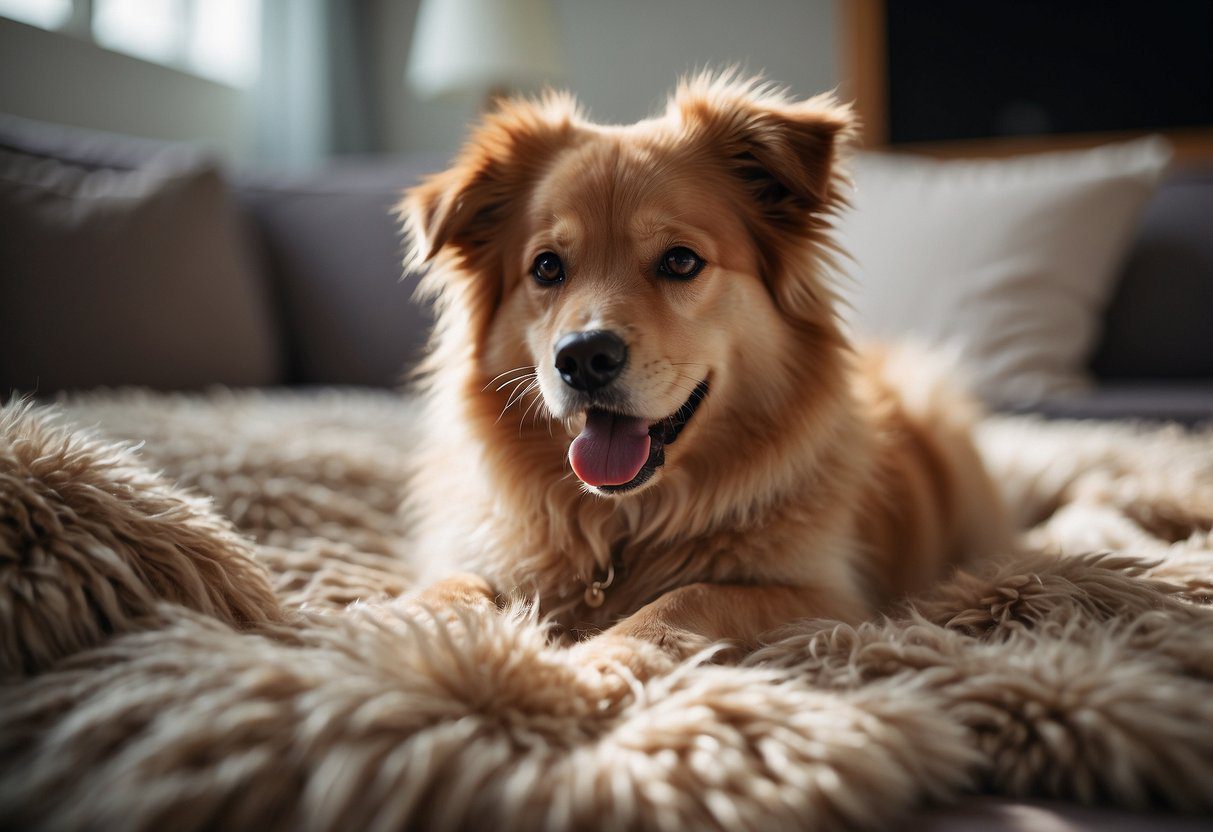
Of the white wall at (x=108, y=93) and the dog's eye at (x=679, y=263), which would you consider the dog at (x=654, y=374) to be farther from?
the white wall at (x=108, y=93)

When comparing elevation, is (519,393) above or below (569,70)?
below

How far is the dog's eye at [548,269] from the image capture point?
135 cm

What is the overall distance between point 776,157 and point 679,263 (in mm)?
222

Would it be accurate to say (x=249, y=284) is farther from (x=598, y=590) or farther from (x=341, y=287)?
(x=598, y=590)

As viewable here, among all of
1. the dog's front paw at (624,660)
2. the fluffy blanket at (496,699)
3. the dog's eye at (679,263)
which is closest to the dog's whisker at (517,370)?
the dog's eye at (679,263)

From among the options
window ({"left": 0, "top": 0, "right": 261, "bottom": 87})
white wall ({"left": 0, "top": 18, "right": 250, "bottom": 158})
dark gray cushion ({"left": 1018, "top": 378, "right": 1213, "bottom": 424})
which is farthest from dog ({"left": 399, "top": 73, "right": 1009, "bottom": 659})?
window ({"left": 0, "top": 0, "right": 261, "bottom": 87})

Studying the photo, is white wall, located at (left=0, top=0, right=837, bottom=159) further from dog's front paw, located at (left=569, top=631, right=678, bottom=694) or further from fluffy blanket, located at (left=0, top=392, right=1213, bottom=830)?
dog's front paw, located at (left=569, top=631, right=678, bottom=694)

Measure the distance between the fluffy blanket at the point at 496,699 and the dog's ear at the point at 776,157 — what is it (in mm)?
545

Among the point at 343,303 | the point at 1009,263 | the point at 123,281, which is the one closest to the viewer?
the point at 123,281

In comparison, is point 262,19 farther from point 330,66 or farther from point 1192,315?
point 1192,315

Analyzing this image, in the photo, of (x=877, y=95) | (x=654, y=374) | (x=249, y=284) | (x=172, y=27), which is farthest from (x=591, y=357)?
(x=877, y=95)

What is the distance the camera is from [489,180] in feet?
4.83

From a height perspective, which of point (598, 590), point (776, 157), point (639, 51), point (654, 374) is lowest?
point (598, 590)

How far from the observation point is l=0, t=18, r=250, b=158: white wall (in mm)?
2881
